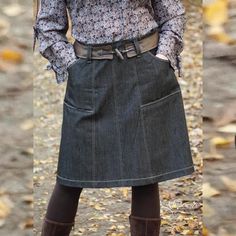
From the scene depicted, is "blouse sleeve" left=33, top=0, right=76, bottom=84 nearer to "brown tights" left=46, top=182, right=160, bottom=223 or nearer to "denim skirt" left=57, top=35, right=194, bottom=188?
"denim skirt" left=57, top=35, right=194, bottom=188

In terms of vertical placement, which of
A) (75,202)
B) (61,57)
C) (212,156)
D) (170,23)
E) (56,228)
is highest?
(170,23)

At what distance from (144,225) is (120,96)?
0.55 meters

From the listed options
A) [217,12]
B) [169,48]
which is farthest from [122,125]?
[217,12]

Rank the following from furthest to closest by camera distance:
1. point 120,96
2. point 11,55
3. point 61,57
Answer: point 61,57
point 120,96
point 11,55

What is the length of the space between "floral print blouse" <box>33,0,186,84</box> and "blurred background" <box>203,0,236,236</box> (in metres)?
0.29

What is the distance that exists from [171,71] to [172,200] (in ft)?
6.69

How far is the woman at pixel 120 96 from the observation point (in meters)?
3.14

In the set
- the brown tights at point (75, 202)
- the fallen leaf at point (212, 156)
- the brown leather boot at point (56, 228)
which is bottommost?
the brown leather boot at point (56, 228)

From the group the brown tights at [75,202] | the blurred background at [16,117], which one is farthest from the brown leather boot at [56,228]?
the blurred background at [16,117]

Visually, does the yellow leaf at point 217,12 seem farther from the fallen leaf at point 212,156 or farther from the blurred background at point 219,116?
the fallen leaf at point 212,156

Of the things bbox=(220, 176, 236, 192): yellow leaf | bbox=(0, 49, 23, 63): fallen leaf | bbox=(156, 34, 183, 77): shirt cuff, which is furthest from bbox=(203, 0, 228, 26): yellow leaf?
bbox=(0, 49, 23, 63): fallen leaf

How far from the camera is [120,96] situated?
315 cm

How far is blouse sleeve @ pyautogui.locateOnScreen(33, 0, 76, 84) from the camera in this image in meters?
3.24

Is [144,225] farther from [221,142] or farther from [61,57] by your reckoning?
[61,57]
